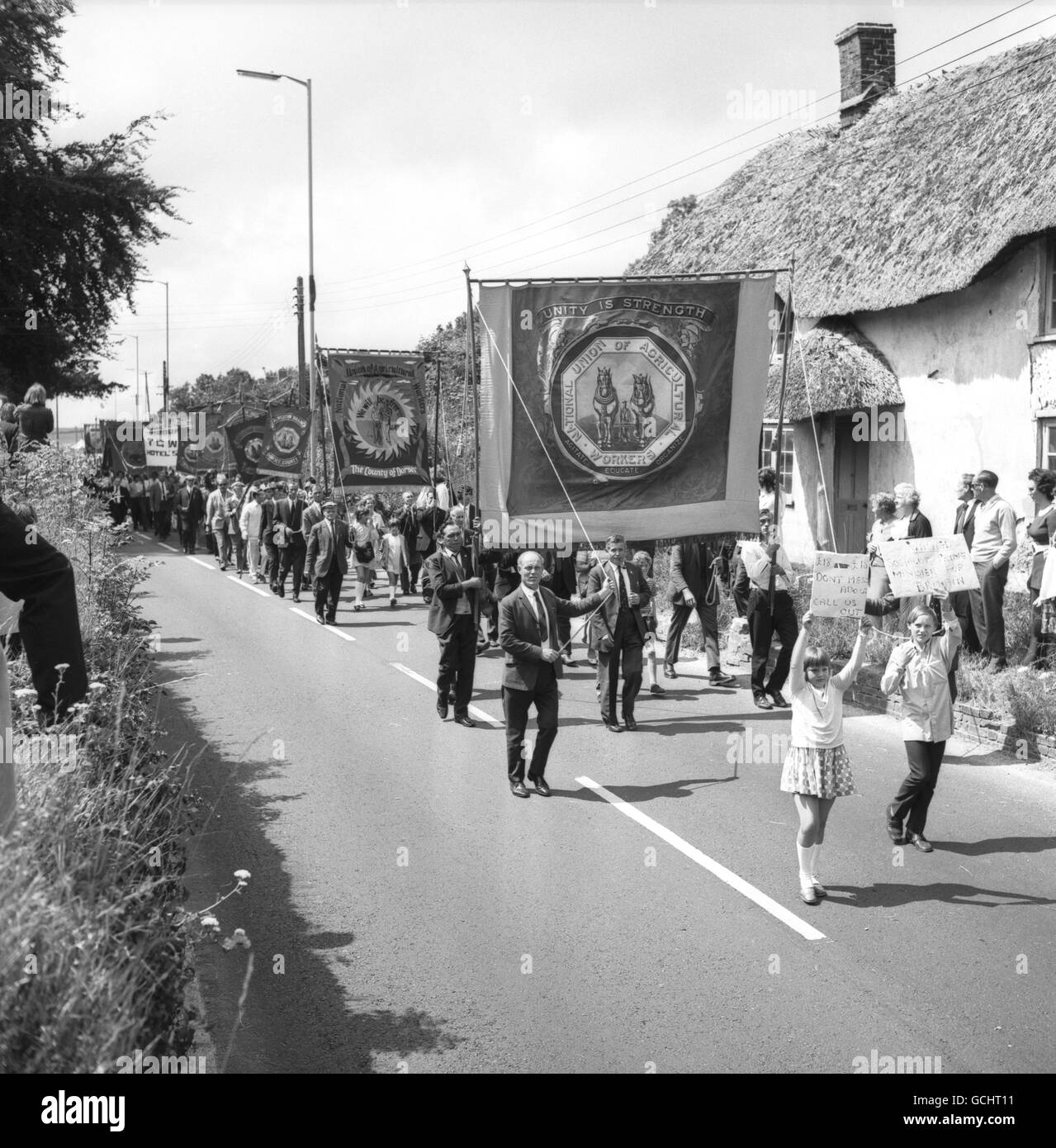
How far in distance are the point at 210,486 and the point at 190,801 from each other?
110 feet

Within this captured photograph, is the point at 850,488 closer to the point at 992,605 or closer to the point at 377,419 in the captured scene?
the point at 377,419

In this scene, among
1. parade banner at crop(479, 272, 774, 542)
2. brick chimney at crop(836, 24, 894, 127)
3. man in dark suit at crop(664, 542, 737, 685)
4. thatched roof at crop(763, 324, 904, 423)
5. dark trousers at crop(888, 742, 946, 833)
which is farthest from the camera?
brick chimney at crop(836, 24, 894, 127)

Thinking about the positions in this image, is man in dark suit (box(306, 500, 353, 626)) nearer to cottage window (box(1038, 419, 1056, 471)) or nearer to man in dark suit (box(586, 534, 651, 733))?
man in dark suit (box(586, 534, 651, 733))

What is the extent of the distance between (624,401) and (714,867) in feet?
18.1

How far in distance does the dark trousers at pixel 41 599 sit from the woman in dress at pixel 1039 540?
32.5ft

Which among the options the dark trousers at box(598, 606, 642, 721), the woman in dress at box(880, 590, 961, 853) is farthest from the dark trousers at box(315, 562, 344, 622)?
the woman in dress at box(880, 590, 961, 853)

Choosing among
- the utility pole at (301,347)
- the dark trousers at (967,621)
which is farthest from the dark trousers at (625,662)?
the utility pole at (301,347)

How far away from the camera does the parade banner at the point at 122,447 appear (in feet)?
118

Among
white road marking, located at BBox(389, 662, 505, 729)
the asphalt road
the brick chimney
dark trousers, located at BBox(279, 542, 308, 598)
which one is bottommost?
the asphalt road

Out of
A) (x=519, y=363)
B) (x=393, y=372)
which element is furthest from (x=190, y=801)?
(x=393, y=372)

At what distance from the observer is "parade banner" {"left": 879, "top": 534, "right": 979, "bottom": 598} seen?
930 cm

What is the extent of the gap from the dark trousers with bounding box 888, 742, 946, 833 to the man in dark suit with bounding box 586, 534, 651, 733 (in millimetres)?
3740

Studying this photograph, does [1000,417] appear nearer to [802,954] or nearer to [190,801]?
[802,954]

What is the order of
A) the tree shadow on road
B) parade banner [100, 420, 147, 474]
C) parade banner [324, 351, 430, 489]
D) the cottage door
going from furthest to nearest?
parade banner [100, 420, 147, 474] < parade banner [324, 351, 430, 489] < the cottage door < the tree shadow on road
